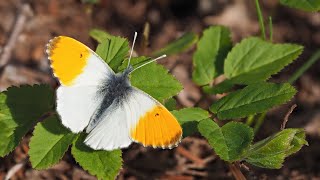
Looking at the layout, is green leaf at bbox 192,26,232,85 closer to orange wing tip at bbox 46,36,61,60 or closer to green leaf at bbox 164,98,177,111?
green leaf at bbox 164,98,177,111

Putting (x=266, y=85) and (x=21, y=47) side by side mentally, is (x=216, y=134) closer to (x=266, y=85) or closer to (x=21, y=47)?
(x=266, y=85)

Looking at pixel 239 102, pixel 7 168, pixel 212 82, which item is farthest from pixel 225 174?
pixel 7 168

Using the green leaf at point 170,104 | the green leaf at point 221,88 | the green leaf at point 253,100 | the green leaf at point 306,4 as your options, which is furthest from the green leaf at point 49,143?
the green leaf at point 306,4

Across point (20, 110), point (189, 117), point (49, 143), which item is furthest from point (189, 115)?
point (20, 110)

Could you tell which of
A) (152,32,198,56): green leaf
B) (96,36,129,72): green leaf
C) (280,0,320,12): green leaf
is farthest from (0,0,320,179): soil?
(280,0,320,12): green leaf

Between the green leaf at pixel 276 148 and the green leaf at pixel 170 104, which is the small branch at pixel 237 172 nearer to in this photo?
the green leaf at pixel 276 148

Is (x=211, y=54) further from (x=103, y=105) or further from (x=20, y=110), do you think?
(x=20, y=110)
